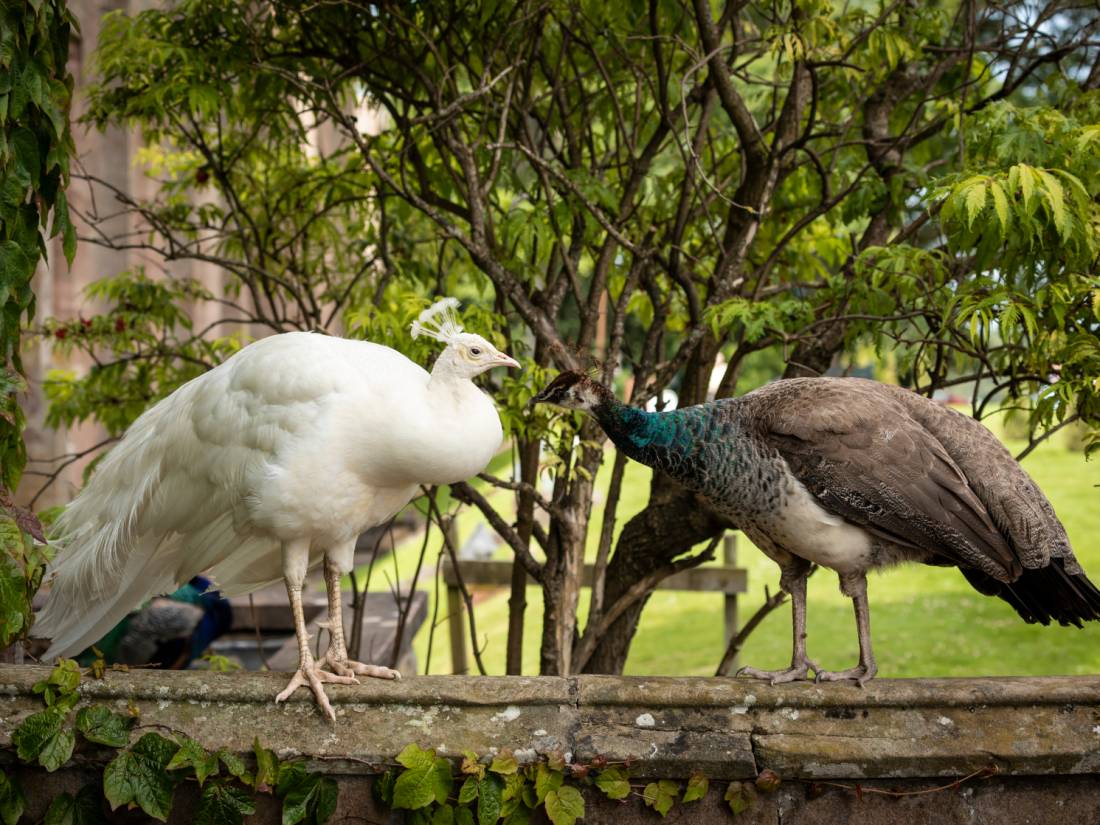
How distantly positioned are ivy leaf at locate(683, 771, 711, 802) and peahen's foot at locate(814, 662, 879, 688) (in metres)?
0.44

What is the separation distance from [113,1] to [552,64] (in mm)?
4778

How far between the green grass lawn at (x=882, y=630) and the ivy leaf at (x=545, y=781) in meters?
4.33

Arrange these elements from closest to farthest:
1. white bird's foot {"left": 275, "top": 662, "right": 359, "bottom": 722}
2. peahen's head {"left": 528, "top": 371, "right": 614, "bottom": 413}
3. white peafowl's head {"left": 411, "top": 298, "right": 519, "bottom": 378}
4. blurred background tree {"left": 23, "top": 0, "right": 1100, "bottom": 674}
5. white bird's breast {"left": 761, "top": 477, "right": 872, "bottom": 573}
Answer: white bird's foot {"left": 275, "top": 662, "right": 359, "bottom": 722} < white bird's breast {"left": 761, "top": 477, "right": 872, "bottom": 573} < white peafowl's head {"left": 411, "top": 298, "right": 519, "bottom": 378} < peahen's head {"left": 528, "top": 371, "right": 614, "bottom": 413} < blurred background tree {"left": 23, "top": 0, "right": 1100, "bottom": 674}

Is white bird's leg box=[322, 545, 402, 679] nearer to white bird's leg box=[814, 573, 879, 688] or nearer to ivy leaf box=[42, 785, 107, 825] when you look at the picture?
ivy leaf box=[42, 785, 107, 825]

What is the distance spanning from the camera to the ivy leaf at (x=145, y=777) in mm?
2473

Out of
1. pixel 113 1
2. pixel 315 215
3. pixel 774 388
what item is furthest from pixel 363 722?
pixel 113 1

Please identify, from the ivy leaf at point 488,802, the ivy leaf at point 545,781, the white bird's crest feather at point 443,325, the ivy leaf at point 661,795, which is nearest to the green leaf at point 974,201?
the white bird's crest feather at point 443,325

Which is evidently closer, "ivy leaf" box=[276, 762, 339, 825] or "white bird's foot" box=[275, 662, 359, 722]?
"ivy leaf" box=[276, 762, 339, 825]

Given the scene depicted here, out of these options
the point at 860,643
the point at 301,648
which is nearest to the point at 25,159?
the point at 301,648

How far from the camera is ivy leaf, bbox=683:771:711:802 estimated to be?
252cm

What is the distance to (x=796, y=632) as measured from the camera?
2914 millimetres

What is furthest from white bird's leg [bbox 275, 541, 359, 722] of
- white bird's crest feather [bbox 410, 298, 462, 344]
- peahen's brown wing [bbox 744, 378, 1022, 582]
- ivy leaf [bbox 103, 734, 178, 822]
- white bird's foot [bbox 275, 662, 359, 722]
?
peahen's brown wing [bbox 744, 378, 1022, 582]

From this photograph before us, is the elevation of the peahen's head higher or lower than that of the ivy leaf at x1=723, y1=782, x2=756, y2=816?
higher

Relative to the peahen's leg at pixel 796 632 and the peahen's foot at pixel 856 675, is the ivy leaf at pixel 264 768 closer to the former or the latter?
the peahen's leg at pixel 796 632
